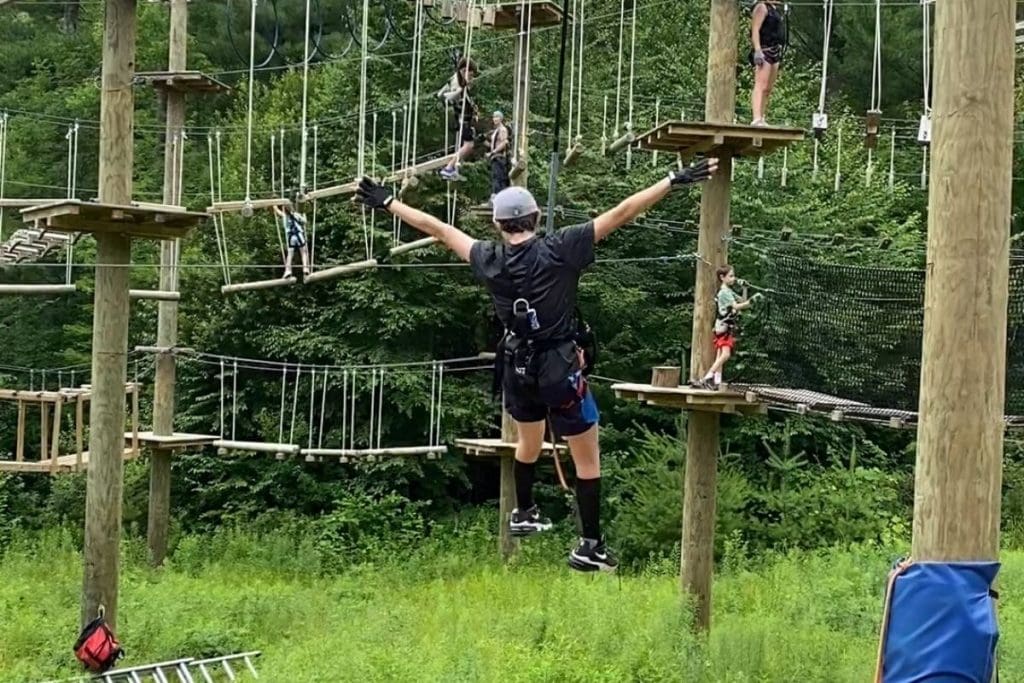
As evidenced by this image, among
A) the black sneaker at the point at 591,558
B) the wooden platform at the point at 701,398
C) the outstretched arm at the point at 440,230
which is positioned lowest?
the black sneaker at the point at 591,558

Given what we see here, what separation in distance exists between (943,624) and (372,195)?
6.98ft

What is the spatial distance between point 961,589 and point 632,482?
33.7ft

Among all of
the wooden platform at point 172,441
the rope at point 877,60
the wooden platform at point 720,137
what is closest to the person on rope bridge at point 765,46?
the wooden platform at point 720,137

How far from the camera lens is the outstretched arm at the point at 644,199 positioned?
3490mm

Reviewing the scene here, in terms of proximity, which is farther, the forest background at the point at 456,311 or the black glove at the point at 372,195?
the forest background at the point at 456,311

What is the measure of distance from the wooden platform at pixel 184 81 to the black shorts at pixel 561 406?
708 centimetres

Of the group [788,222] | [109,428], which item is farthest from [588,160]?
[109,428]

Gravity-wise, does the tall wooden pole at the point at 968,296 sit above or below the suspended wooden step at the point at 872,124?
below

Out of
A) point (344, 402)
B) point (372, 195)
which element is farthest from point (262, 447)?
point (372, 195)

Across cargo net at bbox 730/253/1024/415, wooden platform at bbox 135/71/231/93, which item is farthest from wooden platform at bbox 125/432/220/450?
cargo net at bbox 730/253/1024/415

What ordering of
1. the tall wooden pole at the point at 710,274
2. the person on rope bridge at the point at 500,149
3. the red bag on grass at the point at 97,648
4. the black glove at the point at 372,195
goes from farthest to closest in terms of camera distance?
the person on rope bridge at the point at 500,149 < the red bag on grass at the point at 97,648 < the tall wooden pole at the point at 710,274 < the black glove at the point at 372,195

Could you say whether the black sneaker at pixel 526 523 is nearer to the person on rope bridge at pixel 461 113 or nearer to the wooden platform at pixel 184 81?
the person on rope bridge at pixel 461 113

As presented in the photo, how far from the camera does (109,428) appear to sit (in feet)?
24.1

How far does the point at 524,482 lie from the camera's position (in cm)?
435
